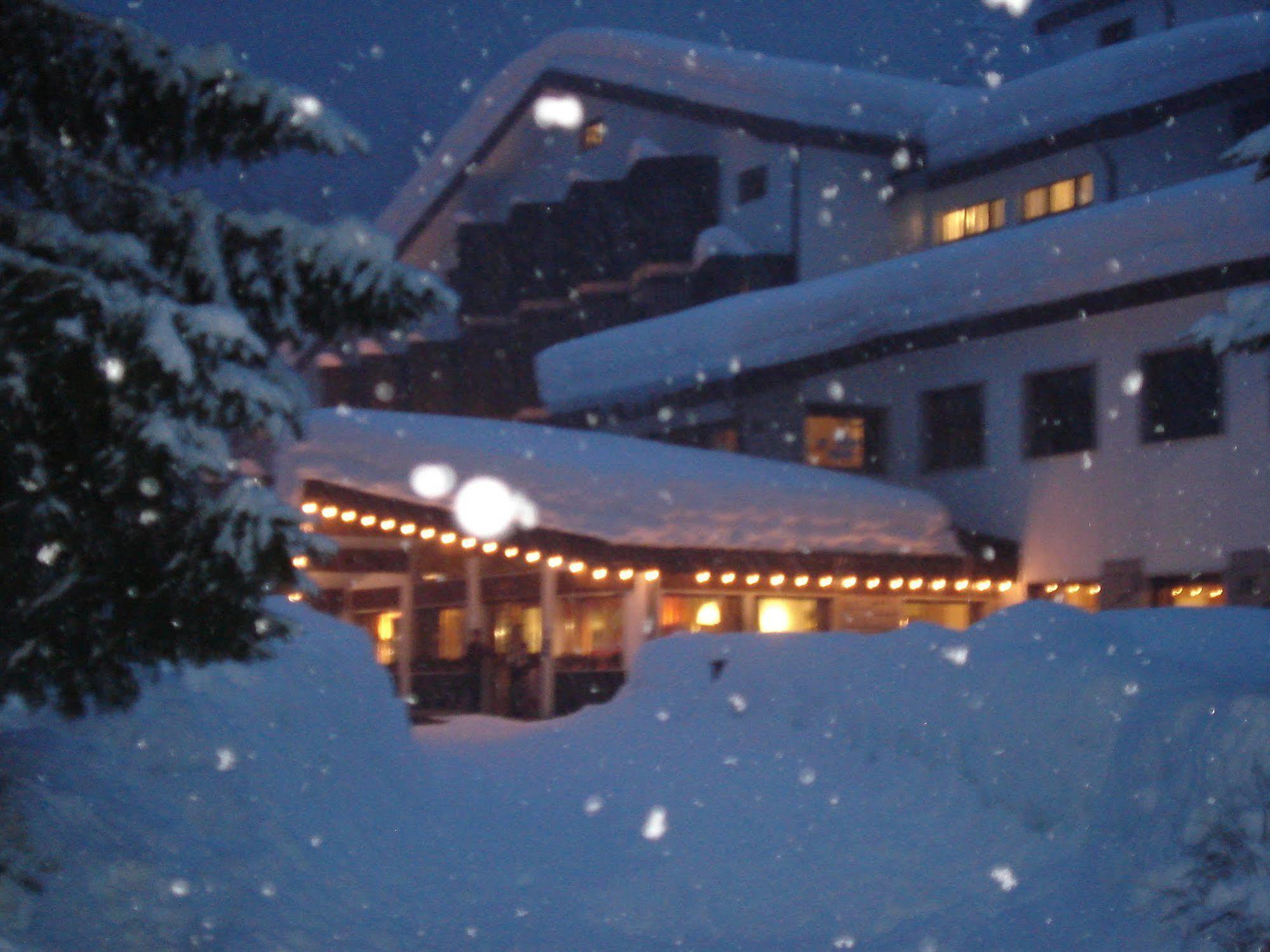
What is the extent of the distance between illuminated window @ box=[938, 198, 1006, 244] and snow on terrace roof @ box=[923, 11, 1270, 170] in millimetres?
862

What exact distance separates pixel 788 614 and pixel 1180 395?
704 cm

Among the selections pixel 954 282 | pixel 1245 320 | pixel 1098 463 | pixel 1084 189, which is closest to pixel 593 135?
pixel 1084 189

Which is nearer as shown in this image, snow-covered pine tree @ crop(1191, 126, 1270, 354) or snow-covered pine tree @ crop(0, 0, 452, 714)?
snow-covered pine tree @ crop(0, 0, 452, 714)

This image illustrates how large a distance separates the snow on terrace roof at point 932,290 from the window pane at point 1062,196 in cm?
281

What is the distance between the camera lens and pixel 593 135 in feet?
111

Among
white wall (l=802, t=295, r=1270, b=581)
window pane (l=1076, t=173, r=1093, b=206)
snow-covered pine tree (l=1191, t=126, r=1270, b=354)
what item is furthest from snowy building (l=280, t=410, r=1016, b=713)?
snow-covered pine tree (l=1191, t=126, r=1270, b=354)

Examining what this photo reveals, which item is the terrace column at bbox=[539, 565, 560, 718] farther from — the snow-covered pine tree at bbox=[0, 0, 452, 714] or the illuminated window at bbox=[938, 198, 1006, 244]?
the snow-covered pine tree at bbox=[0, 0, 452, 714]

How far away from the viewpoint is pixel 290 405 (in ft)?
21.7

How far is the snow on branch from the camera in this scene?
695cm

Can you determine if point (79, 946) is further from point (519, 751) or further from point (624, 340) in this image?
point (624, 340)

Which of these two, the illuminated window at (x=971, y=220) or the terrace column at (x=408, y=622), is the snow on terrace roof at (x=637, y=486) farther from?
the illuminated window at (x=971, y=220)

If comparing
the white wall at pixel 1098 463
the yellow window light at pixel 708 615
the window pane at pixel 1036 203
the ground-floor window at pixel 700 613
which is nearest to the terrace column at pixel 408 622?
the ground-floor window at pixel 700 613

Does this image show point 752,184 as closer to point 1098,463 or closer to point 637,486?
point 637,486

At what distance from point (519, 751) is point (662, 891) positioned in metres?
7.62
